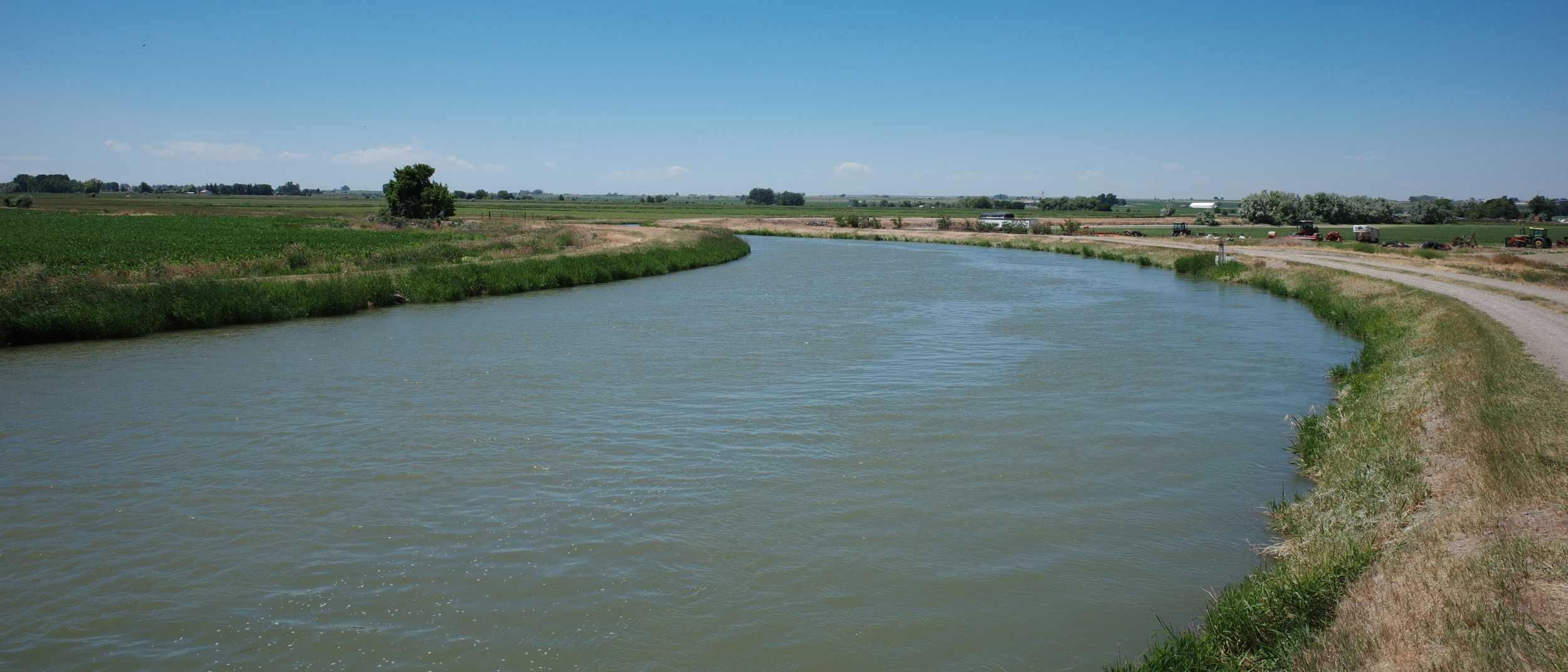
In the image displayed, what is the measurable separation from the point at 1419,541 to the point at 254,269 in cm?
3212

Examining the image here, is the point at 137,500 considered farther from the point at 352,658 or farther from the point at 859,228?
the point at 859,228

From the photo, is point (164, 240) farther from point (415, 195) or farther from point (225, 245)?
point (415, 195)

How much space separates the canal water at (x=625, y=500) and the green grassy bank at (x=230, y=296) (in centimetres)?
106

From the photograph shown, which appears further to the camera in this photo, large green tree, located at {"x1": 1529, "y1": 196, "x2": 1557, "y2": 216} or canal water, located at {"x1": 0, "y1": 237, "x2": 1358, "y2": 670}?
large green tree, located at {"x1": 1529, "y1": 196, "x2": 1557, "y2": 216}

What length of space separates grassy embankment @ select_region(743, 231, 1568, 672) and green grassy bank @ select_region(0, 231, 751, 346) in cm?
2325

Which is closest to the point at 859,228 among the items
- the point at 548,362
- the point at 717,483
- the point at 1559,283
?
the point at 1559,283

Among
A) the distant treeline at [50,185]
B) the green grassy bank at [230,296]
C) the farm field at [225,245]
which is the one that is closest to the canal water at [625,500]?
the green grassy bank at [230,296]

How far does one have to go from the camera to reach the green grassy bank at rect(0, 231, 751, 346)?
1948 cm

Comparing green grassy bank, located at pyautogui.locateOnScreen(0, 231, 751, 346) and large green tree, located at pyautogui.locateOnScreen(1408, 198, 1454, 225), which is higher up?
large green tree, located at pyautogui.locateOnScreen(1408, 198, 1454, 225)

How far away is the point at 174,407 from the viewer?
13.9 meters

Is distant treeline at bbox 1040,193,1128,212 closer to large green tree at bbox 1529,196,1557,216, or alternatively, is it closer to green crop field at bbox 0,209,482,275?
large green tree at bbox 1529,196,1557,216

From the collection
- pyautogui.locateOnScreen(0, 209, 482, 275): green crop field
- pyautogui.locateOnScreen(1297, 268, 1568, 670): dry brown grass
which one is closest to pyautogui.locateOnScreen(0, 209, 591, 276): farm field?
pyautogui.locateOnScreen(0, 209, 482, 275): green crop field

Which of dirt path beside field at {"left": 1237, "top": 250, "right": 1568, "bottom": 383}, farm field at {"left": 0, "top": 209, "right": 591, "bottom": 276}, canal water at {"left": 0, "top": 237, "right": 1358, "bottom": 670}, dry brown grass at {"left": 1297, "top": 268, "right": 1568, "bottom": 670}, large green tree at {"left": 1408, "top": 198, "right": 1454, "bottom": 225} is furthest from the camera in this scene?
large green tree at {"left": 1408, "top": 198, "right": 1454, "bottom": 225}

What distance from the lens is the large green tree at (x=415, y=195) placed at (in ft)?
214
